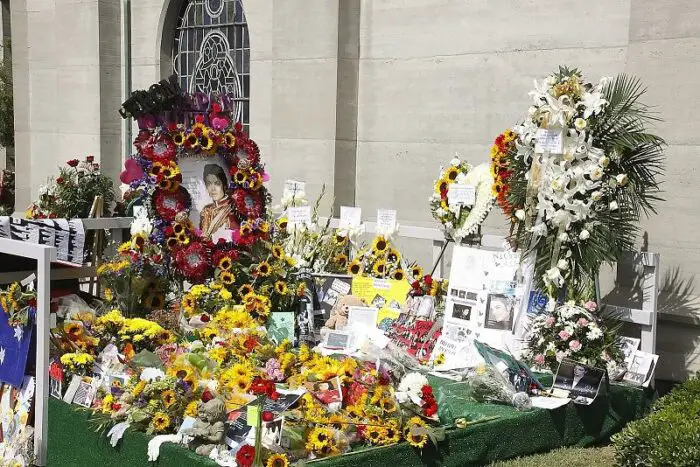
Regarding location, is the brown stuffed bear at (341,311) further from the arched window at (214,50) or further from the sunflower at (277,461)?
the arched window at (214,50)

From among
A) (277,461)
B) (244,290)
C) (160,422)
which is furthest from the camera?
(244,290)

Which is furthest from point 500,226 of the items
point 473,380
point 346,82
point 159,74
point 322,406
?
point 159,74

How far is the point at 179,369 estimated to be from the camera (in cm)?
437

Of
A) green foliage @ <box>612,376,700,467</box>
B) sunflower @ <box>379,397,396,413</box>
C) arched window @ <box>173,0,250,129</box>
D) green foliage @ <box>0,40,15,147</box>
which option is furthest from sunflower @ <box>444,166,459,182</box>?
green foliage @ <box>0,40,15,147</box>

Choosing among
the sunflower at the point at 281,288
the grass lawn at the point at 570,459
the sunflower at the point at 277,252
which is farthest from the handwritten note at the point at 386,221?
the grass lawn at the point at 570,459

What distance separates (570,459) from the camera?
15.9ft

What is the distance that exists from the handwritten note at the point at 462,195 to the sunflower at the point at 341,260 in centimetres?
105

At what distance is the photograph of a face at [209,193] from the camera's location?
6.09 m

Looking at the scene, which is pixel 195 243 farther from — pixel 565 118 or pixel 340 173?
pixel 340 173

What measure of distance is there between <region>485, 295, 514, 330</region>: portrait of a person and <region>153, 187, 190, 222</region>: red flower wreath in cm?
229

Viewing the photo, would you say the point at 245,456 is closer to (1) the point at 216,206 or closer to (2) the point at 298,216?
(1) the point at 216,206

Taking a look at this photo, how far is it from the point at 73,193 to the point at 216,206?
13.7 ft

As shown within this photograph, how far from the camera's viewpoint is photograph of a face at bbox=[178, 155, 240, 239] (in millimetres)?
6090

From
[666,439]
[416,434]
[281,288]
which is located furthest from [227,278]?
[666,439]
